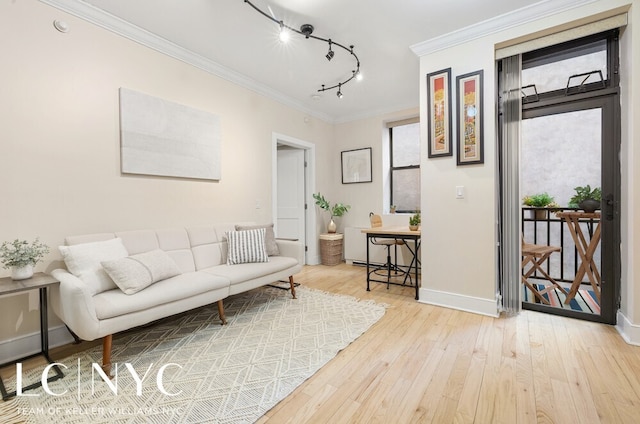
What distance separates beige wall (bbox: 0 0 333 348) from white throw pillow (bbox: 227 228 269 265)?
511 millimetres

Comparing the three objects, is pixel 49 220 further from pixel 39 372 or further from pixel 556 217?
pixel 556 217

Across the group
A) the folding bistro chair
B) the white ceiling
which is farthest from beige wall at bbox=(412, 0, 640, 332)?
the folding bistro chair

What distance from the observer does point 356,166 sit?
513cm

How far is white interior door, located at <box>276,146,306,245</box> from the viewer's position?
16.2 ft

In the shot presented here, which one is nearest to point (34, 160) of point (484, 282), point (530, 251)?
point (484, 282)

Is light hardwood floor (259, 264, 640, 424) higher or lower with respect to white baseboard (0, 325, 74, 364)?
lower

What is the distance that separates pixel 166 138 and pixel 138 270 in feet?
4.64

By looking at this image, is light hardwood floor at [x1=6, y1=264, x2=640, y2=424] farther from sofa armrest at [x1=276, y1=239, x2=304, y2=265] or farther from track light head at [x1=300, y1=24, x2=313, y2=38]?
track light head at [x1=300, y1=24, x2=313, y2=38]

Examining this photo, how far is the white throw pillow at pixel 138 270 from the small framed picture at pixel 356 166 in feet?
11.6

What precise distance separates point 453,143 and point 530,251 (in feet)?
4.28

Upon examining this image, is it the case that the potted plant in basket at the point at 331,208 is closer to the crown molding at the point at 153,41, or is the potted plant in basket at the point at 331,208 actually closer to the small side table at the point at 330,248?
the small side table at the point at 330,248

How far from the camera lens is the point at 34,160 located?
2.08m

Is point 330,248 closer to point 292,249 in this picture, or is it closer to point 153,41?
point 292,249

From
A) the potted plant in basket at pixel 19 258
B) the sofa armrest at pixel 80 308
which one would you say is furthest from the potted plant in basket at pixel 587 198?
the potted plant in basket at pixel 19 258
